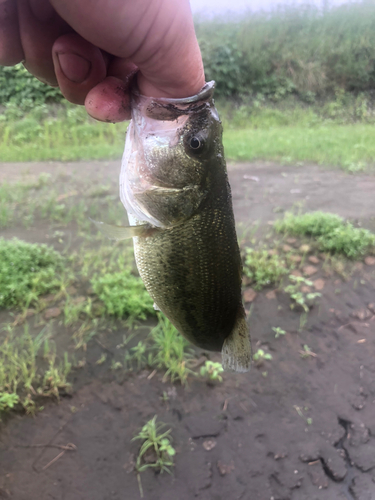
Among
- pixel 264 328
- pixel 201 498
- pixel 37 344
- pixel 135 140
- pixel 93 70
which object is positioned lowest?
pixel 201 498

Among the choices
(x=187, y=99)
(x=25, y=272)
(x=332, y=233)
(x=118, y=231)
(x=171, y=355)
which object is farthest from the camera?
(x=332, y=233)

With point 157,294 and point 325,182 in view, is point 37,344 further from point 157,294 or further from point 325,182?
point 325,182

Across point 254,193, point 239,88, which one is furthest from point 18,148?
point 239,88

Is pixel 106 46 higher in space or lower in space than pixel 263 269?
higher

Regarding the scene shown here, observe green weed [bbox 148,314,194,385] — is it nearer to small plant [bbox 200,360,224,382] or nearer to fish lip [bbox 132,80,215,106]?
small plant [bbox 200,360,224,382]

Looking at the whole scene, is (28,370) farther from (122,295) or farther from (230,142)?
(230,142)

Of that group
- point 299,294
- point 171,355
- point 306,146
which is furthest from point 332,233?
point 306,146

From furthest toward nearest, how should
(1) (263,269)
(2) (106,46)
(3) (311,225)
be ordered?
(3) (311,225), (1) (263,269), (2) (106,46)
